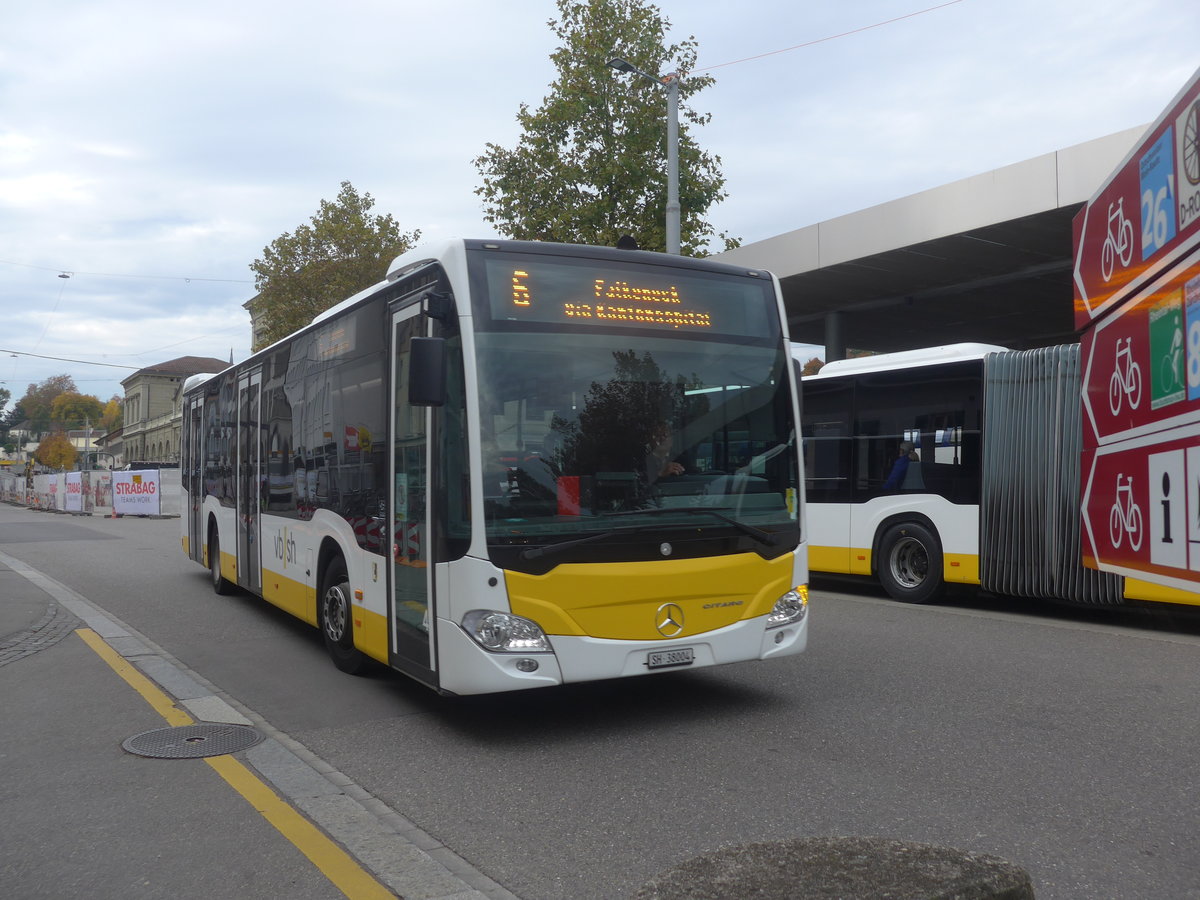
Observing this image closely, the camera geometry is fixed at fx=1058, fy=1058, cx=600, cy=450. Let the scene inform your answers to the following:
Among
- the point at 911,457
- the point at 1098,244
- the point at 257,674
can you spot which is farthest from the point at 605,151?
the point at 1098,244

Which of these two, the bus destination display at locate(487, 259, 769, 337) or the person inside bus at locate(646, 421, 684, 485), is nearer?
the bus destination display at locate(487, 259, 769, 337)

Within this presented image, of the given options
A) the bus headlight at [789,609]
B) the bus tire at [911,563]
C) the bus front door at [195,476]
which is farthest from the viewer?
the bus front door at [195,476]

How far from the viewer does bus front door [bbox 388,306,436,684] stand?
6.16m

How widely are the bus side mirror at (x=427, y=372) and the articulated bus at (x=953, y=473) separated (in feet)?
23.0

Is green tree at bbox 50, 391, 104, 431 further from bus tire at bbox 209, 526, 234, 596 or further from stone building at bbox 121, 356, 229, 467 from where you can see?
bus tire at bbox 209, 526, 234, 596

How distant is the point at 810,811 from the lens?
464cm

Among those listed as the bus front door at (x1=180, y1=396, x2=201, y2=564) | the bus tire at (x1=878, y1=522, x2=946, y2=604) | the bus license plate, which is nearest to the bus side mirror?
the bus license plate

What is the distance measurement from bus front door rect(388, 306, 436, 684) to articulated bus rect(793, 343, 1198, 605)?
672 cm

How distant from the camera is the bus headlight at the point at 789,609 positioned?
650 centimetres

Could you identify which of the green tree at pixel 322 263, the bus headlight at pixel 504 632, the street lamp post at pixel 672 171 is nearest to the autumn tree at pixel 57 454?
the green tree at pixel 322 263

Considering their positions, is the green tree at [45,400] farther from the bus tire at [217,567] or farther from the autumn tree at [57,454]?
the bus tire at [217,567]

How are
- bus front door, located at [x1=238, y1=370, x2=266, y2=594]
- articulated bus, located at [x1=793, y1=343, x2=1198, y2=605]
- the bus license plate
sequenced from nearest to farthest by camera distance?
the bus license plate → bus front door, located at [x1=238, y1=370, x2=266, y2=594] → articulated bus, located at [x1=793, y1=343, x2=1198, y2=605]

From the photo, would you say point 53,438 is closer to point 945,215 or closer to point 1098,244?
point 945,215

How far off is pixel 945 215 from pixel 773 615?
12.9 metres
